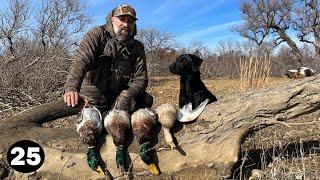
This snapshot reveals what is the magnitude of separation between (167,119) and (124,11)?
1.13 meters

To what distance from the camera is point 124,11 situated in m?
4.21

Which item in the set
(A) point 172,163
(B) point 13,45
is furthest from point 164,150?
(B) point 13,45

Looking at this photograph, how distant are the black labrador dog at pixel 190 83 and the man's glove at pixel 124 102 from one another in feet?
5.21

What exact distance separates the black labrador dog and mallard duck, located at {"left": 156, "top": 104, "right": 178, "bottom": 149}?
162 centimetres

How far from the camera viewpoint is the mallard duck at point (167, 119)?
392 centimetres

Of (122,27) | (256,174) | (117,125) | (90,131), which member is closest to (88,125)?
(90,131)

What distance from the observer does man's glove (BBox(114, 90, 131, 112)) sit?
13.3 ft

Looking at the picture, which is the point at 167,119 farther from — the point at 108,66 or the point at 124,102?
the point at 108,66

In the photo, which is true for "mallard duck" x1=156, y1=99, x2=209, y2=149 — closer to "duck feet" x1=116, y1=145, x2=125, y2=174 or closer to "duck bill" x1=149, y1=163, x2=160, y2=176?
"duck bill" x1=149, y1=163, x2=160, y2=176

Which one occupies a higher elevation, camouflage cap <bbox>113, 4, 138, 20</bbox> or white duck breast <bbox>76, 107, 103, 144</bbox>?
camouflage cap <bbox>113, 4, 138, 20</bbox>

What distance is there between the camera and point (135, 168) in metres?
3.89
